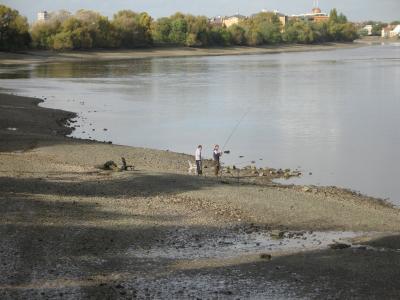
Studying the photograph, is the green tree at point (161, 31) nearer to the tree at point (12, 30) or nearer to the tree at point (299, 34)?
the tree at point (12, 30)

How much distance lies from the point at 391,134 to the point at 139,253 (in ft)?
72.4

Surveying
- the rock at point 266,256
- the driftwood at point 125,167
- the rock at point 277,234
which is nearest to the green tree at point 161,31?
the driftwood at point 125,167

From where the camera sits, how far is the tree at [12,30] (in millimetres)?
97062

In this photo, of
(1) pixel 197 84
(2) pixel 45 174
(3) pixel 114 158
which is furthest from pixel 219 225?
(1) pixel 197 84

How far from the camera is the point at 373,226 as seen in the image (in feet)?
46.8

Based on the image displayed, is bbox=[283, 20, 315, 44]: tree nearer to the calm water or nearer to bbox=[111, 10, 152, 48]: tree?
bbox=[111, 10, 152, 48]: tree

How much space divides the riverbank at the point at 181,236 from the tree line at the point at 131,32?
85.4 metres

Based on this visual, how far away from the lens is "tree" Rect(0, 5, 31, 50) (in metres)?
97.1

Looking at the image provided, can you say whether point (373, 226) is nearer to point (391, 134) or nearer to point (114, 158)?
point (114, 158)

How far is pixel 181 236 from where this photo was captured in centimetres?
1281

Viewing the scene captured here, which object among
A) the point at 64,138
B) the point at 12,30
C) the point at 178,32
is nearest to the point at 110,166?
the point at 64,138

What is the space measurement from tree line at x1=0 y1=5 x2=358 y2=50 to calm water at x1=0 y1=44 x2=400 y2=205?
116ft

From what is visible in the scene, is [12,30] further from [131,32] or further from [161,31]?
[161,31]

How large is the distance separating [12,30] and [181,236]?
3626 inches
